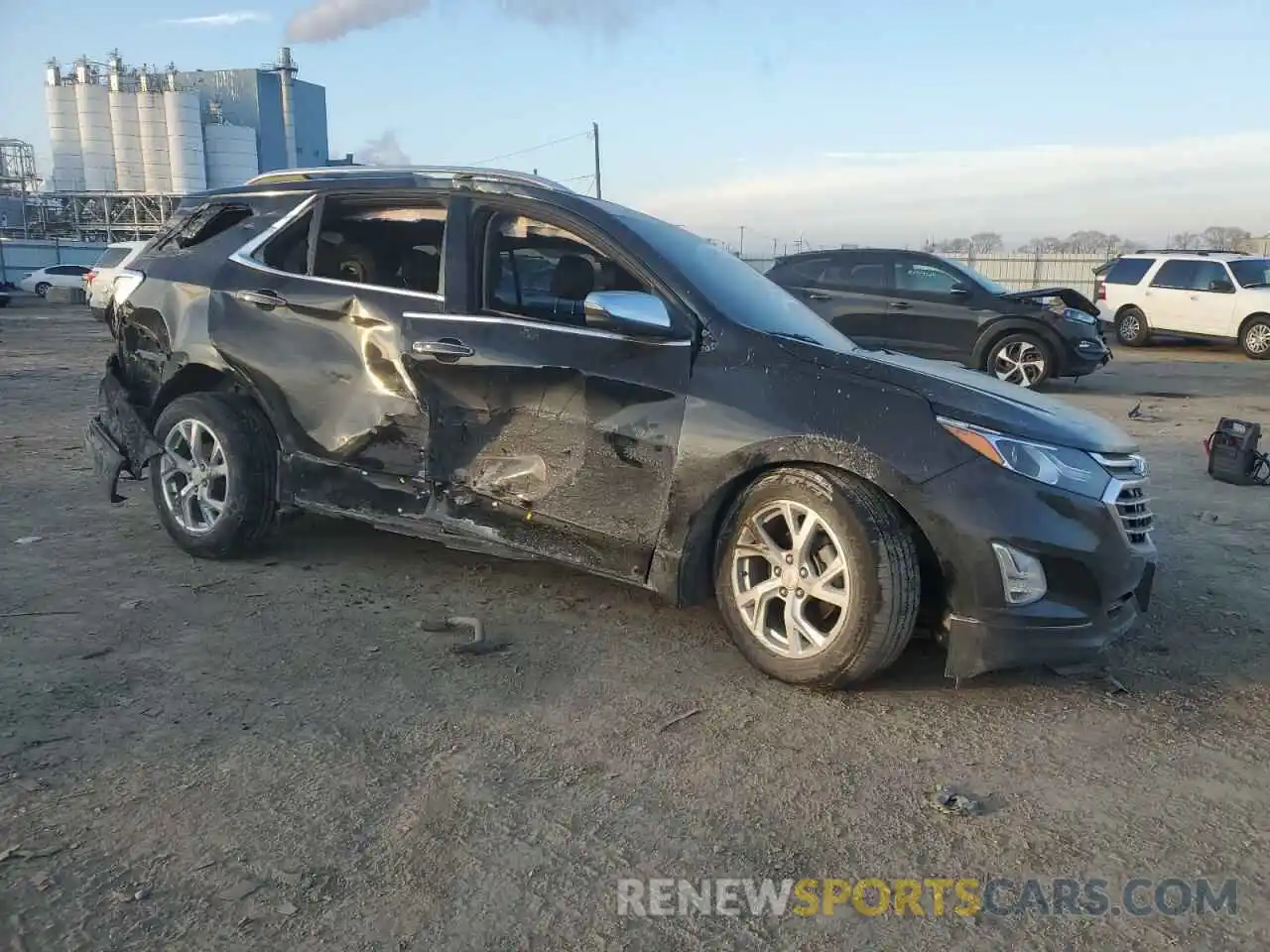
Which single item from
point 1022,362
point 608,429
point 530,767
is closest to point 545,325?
point 608,429

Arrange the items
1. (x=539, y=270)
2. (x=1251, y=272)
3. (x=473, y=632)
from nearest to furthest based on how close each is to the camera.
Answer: (x=473, y=632) → (x=539, y=270) → (x=1251, y=272)

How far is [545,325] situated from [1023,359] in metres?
9.87


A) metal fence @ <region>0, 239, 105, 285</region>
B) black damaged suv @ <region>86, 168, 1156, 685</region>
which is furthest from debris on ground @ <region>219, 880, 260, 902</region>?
metal fence @ <region>0, 239, 105, 285</region>

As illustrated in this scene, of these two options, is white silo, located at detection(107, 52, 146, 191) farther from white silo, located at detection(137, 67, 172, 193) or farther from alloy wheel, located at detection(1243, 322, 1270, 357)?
alloy wheel, located at detection(1243, 322, 1270, 357)

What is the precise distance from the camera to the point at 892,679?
3723mm

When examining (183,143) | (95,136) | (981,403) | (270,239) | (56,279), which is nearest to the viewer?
(981,403)

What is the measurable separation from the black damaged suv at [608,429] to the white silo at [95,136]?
63364 mm

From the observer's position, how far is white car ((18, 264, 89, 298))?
3356 centimetres

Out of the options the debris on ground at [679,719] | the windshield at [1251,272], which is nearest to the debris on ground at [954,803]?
the debris on ground at [679,719]

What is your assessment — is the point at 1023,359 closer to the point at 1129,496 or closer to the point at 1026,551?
the point at 1129,496

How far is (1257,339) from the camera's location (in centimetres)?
1738

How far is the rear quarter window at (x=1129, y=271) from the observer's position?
19.0 meters

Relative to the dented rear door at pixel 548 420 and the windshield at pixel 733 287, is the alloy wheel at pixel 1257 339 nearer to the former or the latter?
the windshield at pixel 733 287

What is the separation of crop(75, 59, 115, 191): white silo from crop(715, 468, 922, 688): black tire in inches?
2599
